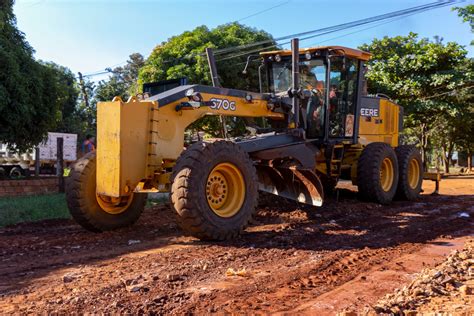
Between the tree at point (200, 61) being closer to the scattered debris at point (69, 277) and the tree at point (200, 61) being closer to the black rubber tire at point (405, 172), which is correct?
the black rubber tire at point (405, 172)

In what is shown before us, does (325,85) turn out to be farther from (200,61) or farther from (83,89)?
(83,89)

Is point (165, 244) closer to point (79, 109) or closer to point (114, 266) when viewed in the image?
point (114, 266)

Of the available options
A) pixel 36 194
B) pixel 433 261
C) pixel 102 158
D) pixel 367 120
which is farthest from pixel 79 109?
pixel 433 261

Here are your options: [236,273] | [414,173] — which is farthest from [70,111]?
[236,273]

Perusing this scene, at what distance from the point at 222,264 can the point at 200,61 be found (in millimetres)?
12820

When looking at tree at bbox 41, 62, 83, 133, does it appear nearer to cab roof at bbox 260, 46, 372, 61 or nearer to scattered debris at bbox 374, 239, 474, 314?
cab roof at bbox 260, 46, 372, 61

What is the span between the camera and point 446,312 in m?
3.43

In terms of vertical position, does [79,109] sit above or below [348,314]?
above

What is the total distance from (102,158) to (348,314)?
393cm

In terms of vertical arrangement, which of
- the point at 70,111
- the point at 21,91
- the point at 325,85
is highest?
the point at 70,111

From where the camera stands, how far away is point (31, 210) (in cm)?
911

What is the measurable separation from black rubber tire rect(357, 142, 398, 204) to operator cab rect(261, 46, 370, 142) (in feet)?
1.75

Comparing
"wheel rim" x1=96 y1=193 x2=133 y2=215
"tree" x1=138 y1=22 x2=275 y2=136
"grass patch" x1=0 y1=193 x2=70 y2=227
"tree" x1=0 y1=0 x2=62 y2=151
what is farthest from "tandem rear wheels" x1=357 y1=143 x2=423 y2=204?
"tree" x1=0 y1=0 x2=62 y2=151

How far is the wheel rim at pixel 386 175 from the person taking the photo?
33.5 ft
